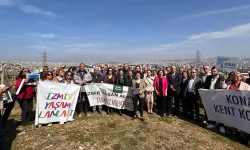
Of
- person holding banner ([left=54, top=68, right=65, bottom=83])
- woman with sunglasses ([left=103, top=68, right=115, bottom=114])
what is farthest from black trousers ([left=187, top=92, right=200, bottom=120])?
person holding banner ([left=54, top=68, right=65, bottom=83])

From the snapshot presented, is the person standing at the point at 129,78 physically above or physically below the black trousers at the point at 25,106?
above

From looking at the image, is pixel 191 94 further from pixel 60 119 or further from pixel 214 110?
pixel 60 119

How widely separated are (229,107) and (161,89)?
3064mm

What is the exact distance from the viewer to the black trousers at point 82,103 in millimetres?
8914

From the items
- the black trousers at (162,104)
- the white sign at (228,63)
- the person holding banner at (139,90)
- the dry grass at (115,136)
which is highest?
the white sign at (228,63)

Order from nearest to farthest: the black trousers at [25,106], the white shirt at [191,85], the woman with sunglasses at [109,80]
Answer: the black trousers at [25,106] → the white shirt at [191,85] → the woman with sunglasses at [109,80]

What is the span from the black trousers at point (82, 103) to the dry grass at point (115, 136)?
0.70 m

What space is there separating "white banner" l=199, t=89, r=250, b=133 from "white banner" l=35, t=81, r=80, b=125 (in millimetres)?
5692

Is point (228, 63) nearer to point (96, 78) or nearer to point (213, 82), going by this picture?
point (213, 82)

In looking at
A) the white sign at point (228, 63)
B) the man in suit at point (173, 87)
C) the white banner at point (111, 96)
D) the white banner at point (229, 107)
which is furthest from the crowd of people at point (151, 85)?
the white sign at point (228, 63)

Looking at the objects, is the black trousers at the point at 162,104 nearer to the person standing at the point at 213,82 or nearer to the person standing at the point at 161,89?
the person standing at the point at 161,89

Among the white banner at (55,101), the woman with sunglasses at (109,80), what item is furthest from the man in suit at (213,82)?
the white banner at (55,101)

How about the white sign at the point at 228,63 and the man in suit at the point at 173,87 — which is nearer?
the man in suit at the point at 173,87

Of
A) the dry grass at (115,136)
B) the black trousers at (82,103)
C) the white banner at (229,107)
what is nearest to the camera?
the dry grass at (115,136)
